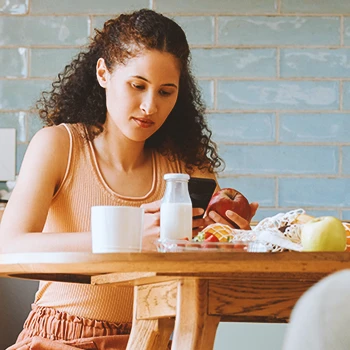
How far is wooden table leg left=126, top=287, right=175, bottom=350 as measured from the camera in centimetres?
147

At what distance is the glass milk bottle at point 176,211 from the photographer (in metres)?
1.45

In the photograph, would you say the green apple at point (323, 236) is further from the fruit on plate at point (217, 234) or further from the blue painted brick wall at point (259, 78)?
the blue painted brick wall at point (259, 78)

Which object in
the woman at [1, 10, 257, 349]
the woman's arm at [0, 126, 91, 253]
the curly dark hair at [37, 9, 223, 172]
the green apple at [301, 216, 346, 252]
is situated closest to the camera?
the green apple at [301, 216, 346, 252]

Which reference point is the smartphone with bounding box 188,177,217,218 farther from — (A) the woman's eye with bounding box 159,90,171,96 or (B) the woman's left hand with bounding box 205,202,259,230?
(A) the woman's eye with bounding box 159,90,171,96

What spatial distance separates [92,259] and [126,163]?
100 cm

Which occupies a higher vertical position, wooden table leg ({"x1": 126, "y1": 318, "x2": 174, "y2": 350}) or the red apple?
the red apple

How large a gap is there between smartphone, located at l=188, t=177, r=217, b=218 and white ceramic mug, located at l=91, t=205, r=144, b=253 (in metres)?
0.28

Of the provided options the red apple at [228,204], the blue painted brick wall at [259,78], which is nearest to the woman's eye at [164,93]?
the red apple at [228,204]

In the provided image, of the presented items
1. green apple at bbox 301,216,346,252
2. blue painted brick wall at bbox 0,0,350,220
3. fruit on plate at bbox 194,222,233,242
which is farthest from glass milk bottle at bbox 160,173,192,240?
blue painted brick wall at bbox 0,0,350,220

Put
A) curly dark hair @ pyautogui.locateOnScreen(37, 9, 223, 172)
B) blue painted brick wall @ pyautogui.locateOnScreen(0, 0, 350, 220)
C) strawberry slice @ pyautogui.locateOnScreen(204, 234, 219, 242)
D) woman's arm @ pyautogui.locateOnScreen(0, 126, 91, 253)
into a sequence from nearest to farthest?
strawberry slice @ pyautogui.locateOnScreen(204, 234, 219, 242) → woman's arm @ pyautogui.locateOnScreen(0, 126, 91, 253) → curly dark hair @ pyautogui.locateOnScreen(37, 9, 223, 172) → blue painted brick wall @ pyautogui.locateOnScreen(0, 0, 350, 220)

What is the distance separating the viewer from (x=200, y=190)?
1.64 m

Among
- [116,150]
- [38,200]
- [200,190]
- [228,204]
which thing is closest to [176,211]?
[200,190]

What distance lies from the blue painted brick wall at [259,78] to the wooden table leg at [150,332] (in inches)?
62.8

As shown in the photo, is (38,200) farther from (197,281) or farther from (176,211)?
(197,281)
